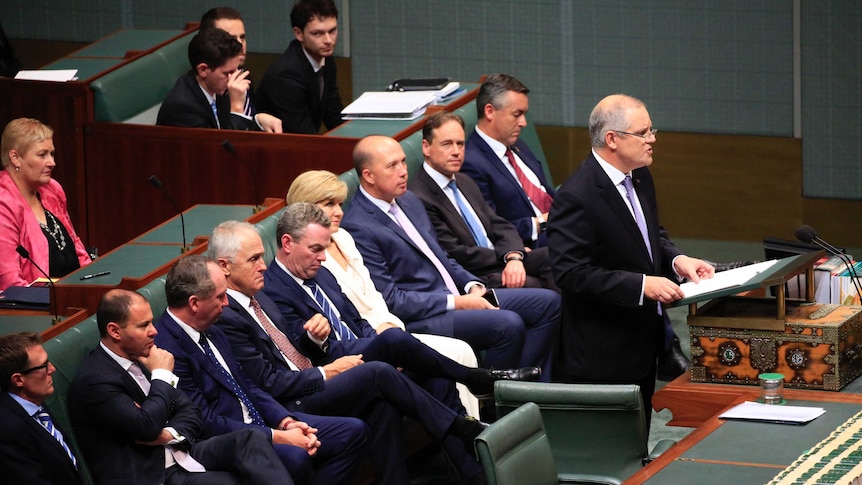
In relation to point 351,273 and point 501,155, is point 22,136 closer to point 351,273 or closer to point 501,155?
point 351,273

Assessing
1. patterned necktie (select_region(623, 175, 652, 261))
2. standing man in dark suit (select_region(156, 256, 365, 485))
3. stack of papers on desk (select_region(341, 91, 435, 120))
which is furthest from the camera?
stack of papers on desk (select_region(341, 91, 435, 120))

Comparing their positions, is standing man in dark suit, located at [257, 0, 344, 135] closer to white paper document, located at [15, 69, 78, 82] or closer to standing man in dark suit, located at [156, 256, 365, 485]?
white paper document, located at [15, 69, 78, 82]

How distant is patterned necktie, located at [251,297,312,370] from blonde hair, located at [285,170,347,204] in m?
0.65

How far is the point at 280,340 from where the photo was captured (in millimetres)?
4664

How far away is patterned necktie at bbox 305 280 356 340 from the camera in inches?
194

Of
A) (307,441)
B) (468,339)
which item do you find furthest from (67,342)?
(468,339)

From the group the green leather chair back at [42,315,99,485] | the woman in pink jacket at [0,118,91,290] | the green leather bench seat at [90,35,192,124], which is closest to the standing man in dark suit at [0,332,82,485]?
the green leather chair back at [42,315,99,485]

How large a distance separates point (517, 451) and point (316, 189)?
189 centimetres

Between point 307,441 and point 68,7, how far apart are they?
596 centimetres

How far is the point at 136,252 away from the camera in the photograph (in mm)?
4809

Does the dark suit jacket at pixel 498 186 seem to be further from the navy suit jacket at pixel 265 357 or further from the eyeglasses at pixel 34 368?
the eyeglasses at pixel 34 368

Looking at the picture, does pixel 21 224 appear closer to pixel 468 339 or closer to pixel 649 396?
pixel 468 339

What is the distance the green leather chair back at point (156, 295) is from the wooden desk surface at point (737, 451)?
168 centimetres

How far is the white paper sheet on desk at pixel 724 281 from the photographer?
13.2 ft
